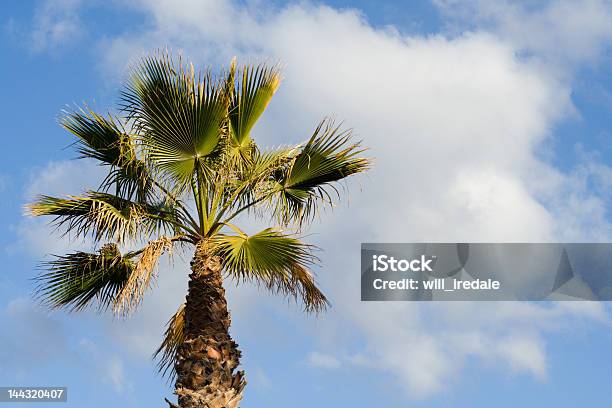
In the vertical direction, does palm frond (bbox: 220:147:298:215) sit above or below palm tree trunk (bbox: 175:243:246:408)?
above

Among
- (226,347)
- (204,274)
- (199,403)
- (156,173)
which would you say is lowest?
(199,403)

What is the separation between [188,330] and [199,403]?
1.15 metres

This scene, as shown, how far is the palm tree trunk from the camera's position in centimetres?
1340

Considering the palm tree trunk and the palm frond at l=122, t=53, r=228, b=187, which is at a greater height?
the palm frond at l=122, t=53, r=228, b=187

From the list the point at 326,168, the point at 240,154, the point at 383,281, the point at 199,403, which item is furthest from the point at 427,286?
the point at 199,403

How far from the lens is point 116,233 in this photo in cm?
1434

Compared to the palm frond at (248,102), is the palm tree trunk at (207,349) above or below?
below

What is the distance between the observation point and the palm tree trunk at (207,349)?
1340 cm

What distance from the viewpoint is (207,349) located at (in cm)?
1360

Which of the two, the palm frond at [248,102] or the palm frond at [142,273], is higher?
the palm frond at [248,102]

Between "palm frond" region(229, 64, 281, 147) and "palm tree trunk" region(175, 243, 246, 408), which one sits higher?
"palm frond" region(229, 64, 281, 147)

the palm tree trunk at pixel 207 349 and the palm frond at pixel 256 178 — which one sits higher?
the palm frond at pixel 256 178

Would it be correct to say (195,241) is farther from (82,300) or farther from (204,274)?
(82,300)

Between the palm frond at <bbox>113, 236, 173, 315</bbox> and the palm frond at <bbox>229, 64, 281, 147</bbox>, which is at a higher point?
the palm frond at <bbox>229, 64, 281, 147</bbox>
